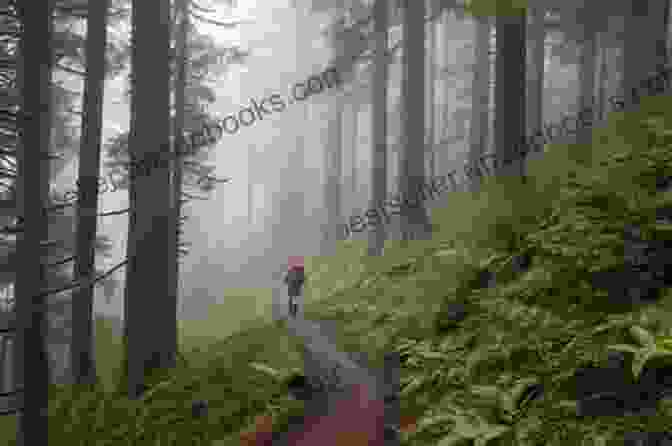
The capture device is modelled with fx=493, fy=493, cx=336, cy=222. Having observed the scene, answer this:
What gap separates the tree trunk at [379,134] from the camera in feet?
53.0

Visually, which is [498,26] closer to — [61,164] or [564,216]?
[564,216]

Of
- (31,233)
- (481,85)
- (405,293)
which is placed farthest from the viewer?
(481,85)

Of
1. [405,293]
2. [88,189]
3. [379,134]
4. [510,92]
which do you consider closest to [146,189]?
[88,189]

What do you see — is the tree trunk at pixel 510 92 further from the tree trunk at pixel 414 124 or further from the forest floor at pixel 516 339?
the tree trunk at pixel 414 124

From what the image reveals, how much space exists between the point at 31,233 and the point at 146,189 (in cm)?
243

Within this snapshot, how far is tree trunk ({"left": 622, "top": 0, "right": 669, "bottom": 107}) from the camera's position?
11.8m

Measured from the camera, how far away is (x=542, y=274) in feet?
18.3

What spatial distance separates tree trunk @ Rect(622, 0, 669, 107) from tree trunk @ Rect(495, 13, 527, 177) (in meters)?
4.75

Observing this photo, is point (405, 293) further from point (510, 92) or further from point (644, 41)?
point (644, 41)

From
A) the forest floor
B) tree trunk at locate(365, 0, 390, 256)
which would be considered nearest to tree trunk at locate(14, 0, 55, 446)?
the forest floor

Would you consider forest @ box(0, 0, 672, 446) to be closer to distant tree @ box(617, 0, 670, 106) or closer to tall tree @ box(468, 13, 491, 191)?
distant tree @ box(617, 0, 670, 106)

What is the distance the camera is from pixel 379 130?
17406 millimetres

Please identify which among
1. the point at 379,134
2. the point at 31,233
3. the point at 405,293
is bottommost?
the point at 405,293

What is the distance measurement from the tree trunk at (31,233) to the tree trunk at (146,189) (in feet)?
6.15
